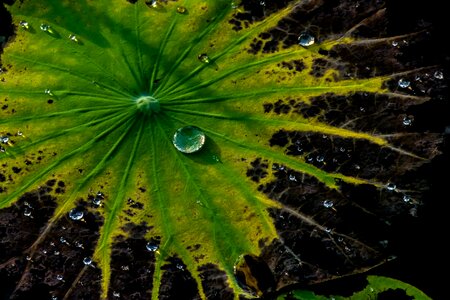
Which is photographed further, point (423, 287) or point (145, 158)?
point (423, 287)

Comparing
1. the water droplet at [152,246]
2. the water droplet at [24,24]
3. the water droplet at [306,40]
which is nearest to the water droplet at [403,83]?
the water droplet at [306,40]

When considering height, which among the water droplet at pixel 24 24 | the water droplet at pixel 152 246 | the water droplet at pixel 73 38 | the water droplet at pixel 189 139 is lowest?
the water droplet at pixel 152 246

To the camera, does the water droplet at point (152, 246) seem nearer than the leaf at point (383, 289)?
Yes

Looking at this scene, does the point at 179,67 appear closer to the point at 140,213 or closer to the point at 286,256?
the point at 140,213

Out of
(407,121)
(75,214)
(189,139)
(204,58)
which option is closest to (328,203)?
(407,121)

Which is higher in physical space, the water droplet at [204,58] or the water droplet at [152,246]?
the water droplet at [204,58]

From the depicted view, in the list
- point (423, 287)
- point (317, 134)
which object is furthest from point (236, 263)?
point (423, 287)

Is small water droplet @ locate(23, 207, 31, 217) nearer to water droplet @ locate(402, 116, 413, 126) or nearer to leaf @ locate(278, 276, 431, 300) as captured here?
leaf @ locate(278, 276, 431, 300)

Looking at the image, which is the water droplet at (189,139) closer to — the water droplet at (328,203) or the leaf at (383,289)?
the water droplet at (328,203)
